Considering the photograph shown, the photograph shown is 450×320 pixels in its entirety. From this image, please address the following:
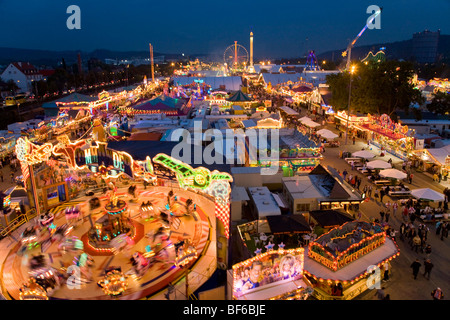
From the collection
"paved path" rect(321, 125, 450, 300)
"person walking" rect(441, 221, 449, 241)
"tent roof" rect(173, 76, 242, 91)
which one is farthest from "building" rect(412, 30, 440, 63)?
"person walking" rect(441, 221, 449, 241)

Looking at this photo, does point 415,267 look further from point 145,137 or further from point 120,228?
point 145,137

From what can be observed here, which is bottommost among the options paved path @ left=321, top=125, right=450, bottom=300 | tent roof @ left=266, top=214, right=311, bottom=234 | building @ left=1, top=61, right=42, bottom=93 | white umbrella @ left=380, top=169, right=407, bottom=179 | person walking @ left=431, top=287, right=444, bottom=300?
paved path @ left=321, top=125, right=450, bottom=300

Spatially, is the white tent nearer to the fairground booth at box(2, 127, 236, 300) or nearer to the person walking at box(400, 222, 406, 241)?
the person walking at box(400, 222, 406, 241)

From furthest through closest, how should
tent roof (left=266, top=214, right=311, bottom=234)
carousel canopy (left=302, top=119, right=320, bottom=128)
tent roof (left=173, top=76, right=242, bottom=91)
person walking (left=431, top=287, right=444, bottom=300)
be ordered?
tent roof (left=173, top=76, right=242, bottom=91) < carousel canopy (left=302, top=119, right=320, bottom=128) < tent roof (left=266, top=214, right=311, bottom=234) < person walking (left=431, top=287, right=444, bottom=300)

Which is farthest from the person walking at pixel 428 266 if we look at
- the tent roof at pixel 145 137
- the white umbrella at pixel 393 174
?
the tent roof at pixel 145 137

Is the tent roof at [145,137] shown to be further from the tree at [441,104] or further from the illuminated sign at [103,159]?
the tree at [441,104]

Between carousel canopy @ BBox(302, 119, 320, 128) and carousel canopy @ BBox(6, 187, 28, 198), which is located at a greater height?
carousel canopy @ BBox(302, 119, 320, 128)

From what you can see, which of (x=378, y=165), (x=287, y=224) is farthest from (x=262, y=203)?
(x=378, y=165)
